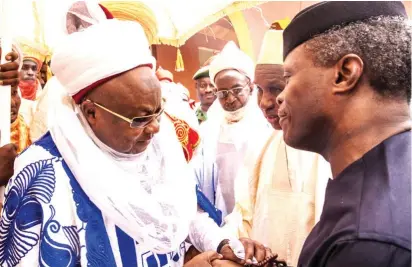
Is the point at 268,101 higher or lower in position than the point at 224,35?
lower

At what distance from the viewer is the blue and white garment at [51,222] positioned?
1314 millimetres

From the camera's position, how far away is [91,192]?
1.42 metres

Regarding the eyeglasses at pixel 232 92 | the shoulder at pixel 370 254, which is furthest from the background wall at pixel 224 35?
the shoulder at pixel 370 254

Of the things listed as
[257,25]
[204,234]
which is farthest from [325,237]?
[257,25]

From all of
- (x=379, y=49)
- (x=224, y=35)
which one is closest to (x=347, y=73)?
(x=379, y=49)

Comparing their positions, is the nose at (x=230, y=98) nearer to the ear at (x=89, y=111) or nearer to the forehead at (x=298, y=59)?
the ear at (x=89, y=111)

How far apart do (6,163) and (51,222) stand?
0.36 meters

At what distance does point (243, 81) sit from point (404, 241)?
8.91ft

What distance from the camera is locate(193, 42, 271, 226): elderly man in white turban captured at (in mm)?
3178

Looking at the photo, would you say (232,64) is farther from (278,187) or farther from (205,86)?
(278,187)

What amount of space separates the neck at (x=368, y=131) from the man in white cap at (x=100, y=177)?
0.76m

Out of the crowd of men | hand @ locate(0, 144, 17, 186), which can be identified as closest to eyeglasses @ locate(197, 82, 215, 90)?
the crowd of men

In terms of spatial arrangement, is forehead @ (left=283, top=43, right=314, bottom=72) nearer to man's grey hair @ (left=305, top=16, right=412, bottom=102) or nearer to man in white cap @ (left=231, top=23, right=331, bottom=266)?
man's grey hair @ (left=305, top=16, right=412, bottom=102)

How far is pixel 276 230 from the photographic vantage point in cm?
205
